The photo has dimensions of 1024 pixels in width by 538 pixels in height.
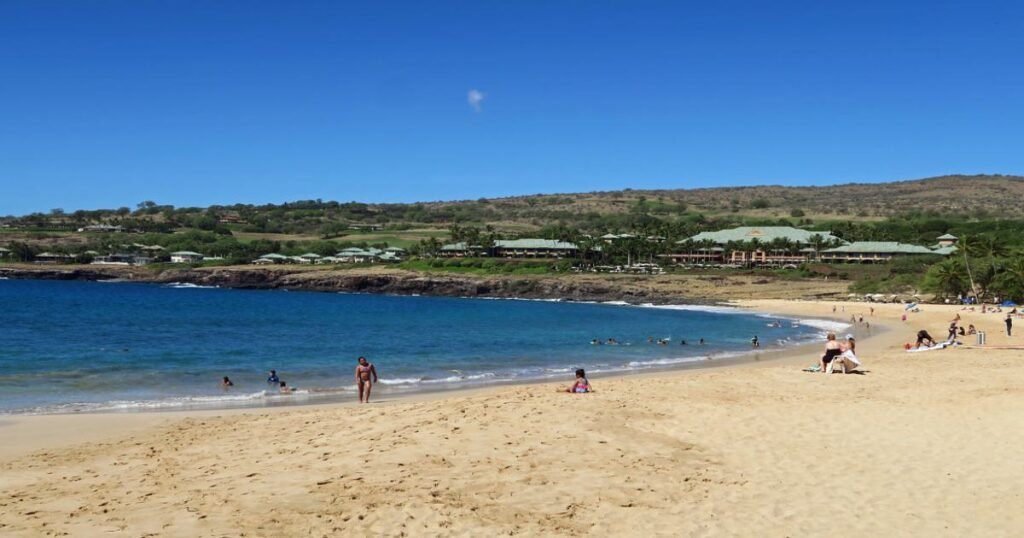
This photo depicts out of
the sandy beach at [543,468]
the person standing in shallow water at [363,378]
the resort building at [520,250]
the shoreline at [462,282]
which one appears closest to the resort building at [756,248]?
the resort building at [520,250]

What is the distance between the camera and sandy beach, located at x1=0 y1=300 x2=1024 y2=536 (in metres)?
9.04

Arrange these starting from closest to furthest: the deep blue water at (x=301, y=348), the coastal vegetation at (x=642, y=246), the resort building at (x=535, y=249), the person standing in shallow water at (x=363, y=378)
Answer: the person standing in shallow water at (x=363, y=378) → the deep blue water at (x=301, y=348) → the coastal vegetation at (x=642, y=246) → the resort building at (x=535, y=249)

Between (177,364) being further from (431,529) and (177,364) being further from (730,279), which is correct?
(730,279)

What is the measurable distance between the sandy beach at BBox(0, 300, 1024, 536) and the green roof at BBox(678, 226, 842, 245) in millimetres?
124272

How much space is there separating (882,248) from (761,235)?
80.7ft

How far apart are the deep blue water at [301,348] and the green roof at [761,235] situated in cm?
7147

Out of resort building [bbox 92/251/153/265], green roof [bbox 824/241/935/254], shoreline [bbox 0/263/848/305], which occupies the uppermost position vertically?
green roof [bbox 824/241/935/254]

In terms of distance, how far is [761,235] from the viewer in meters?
144

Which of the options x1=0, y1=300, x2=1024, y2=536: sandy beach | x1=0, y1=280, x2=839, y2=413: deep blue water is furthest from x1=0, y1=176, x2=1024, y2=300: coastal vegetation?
x1=0, y1=300, x2=1024, y2=536: sandy beach

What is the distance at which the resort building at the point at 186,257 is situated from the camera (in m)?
151

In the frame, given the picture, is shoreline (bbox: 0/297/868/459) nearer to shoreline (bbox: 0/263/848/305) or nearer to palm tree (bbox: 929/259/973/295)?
palm tree (bbox: 929/259/973/295)

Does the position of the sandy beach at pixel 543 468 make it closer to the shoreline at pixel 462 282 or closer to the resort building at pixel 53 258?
the shoreline at pixel 462 282

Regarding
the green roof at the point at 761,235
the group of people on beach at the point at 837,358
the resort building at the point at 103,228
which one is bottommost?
the group of people on beach at the point at 837,358

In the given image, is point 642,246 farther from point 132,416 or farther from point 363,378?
point 132,416
